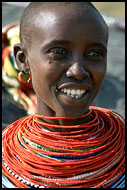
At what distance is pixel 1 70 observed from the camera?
119 inches

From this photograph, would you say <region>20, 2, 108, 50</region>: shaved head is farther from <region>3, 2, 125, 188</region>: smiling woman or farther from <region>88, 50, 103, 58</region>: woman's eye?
<region>88, 50, 103, 58</region>: woman's eye

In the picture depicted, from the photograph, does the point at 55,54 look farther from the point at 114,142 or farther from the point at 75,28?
the point at 114,142

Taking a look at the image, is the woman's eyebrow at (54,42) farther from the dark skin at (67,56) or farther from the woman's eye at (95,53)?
the woman's eye at (95,53)

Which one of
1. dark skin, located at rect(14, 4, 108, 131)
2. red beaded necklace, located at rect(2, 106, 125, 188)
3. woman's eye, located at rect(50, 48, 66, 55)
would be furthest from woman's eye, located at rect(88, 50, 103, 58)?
red beaded necklace, located at rect(2, 106, 125, 188)

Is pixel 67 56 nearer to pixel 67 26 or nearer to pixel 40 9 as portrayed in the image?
pixel 67 26

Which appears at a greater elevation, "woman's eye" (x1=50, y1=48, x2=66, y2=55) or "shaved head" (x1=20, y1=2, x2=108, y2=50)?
"shaved head" (x1=20, y1=2, x2=108, y2=50)

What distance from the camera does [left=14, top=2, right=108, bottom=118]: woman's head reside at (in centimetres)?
118

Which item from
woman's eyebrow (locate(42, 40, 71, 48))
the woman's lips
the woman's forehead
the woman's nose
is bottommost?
the woman's lips

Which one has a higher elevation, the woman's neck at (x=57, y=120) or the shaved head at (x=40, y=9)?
the shaved head at (x=40, y=9)

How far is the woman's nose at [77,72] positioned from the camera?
3.78ft

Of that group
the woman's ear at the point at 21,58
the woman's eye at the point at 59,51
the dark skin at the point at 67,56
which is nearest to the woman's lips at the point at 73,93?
the dark skin at the point at 67,56

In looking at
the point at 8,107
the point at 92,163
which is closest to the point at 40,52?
the point at 92,163

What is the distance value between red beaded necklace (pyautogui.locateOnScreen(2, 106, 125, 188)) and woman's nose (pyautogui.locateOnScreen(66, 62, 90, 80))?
0.89 ft

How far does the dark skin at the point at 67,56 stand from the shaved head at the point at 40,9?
1 cm
